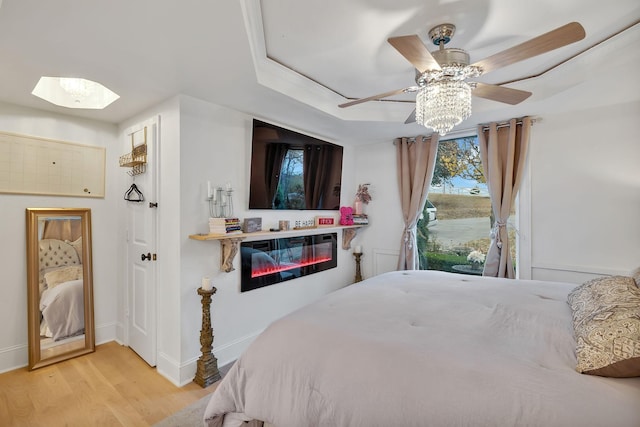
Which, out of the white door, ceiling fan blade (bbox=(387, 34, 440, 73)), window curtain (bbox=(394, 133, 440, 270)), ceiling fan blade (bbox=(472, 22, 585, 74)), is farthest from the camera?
window curtain (bbox=(394, 133, 440, 270))

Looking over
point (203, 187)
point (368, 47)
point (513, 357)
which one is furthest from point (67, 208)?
point (513, 357)

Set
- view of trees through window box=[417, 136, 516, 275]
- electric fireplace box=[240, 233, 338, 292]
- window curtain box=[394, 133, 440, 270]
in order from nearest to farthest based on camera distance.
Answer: electric fireplace box=[240, 233, 338, 292]
view of trees through window box=[417, 136, 516, 275]
window curtain box=[394, 133, 440, 270]

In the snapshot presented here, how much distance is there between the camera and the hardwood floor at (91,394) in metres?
1.85

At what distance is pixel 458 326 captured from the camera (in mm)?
1377

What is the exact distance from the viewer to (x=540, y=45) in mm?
1346

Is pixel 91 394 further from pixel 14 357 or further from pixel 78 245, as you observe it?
pixel 78 245

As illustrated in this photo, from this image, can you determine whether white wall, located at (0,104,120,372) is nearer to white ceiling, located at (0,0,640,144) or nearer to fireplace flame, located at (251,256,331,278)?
white ceiling, located at (0,0,640,144)

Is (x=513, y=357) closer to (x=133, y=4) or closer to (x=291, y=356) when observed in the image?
(x=291, y=356)

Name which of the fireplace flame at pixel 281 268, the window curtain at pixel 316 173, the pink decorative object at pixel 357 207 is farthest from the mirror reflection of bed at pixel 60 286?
the pink decorative object at pixel 357 207

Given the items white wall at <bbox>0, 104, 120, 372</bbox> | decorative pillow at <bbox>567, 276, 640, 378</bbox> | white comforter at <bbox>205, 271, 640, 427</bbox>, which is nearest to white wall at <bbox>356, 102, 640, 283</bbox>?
white comforter at <bbox>205, 271, 640, 427</bbox>

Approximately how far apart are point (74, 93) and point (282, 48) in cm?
197

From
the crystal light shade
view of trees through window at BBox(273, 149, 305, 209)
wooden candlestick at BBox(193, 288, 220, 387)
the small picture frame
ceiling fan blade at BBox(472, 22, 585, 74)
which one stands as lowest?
wooden candlestick at BBox(193, 288, 220, 387)

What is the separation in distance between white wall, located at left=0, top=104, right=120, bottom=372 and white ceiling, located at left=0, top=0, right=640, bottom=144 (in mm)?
174

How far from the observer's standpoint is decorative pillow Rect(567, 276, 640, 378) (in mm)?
961
